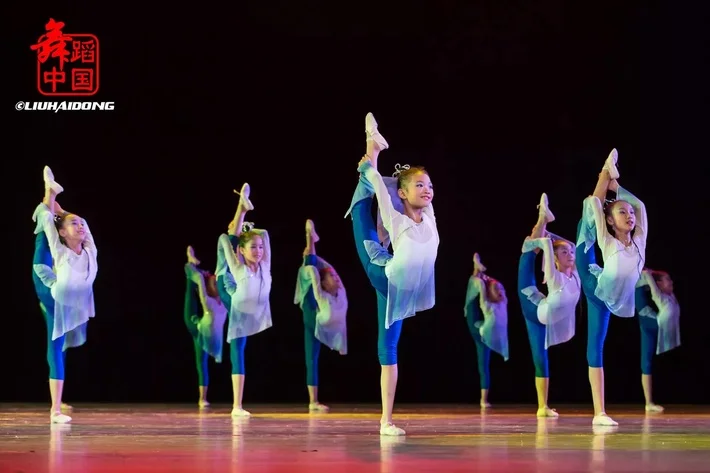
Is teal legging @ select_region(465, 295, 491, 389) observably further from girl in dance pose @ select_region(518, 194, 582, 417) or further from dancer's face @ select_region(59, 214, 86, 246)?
dancer's face @ select_region(59, 214, 86, 246)

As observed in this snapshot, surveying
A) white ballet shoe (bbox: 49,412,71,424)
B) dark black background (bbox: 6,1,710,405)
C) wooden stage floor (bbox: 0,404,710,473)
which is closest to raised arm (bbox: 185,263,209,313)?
dark black background (bbox: 6,1,710,405)

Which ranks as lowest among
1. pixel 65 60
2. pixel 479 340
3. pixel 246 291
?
pixel 479 340

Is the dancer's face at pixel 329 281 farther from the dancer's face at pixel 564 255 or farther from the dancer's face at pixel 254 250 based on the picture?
the dancer's face at pixel 564 255

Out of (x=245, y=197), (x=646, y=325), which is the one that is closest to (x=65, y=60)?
(x=245, y=197)

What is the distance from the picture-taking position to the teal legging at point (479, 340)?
33.0 feet

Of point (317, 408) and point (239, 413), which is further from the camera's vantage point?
point (317, 408)

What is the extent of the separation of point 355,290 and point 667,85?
11.8 feet

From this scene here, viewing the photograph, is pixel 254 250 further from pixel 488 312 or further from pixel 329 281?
pixel 488 312

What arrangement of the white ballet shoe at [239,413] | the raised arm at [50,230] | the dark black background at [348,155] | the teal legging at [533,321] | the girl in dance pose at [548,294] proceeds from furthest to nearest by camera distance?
the dark black background at [348,155] < the teal legging at [533,321] < the girl in dance pose at [548,294] < the white ballet shoe at [239,413] < the raised arm at [50,230]

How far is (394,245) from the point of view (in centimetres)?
575

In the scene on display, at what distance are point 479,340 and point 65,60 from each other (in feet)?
15.9

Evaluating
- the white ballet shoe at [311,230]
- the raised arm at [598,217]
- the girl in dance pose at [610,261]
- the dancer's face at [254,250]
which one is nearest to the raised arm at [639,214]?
the girl in dance pose at [610,261]

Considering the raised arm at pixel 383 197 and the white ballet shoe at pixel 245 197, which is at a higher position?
the white ballet shoe at pixel 245 197

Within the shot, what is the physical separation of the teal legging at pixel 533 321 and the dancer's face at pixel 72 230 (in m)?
3.29
